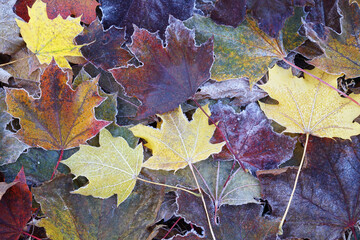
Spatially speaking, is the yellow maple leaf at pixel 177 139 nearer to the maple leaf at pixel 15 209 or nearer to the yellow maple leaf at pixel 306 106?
the yellow maple leaf at pixel 306 106

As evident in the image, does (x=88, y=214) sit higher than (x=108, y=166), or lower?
lower

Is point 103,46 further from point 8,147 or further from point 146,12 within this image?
point 8,147

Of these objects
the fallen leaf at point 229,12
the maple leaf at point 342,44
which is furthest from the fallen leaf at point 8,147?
the maple leaf at point 342,44

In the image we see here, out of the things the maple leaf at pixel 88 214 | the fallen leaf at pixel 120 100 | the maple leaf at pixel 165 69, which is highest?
the maple leaf at pixel 165 69

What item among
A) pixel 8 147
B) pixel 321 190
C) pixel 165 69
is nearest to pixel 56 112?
pixel 8 147

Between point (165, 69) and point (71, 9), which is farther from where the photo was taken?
point (71, 9)

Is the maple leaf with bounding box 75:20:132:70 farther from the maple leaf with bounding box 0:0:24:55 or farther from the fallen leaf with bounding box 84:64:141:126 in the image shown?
the maple leaf with bounding box 0:0:24:55

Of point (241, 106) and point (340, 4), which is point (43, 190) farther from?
point (340, 4)

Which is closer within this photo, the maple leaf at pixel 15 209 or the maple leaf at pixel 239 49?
A: the maple leaf at pixel 15 209

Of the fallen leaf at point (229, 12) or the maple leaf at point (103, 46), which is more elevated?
the fallen leaf at point (229, 12)
